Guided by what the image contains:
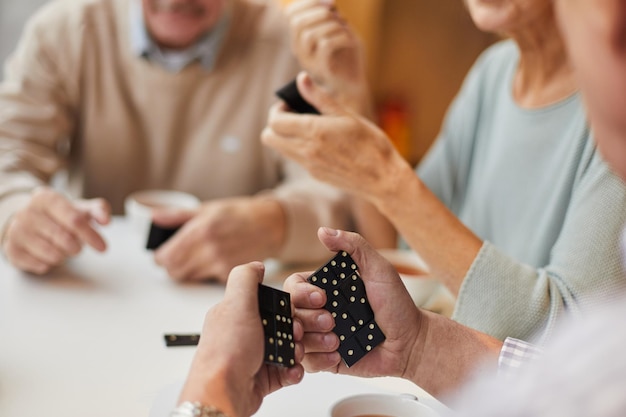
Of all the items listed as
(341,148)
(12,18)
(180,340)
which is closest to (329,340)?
(180,340)

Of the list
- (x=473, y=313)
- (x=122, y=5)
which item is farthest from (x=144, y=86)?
(x=473, y=313)

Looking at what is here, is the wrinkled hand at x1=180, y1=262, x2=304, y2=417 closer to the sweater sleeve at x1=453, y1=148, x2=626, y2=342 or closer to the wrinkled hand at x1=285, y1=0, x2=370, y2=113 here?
the sweater sleeve at x1=453, y1=148, x2=626, y2=342

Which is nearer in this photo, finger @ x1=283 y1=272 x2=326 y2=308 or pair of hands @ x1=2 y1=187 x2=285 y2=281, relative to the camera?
finger @ x1=283 y1=272 x2=326 y2=308

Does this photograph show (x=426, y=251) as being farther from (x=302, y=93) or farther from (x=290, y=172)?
(x=290, y=172)

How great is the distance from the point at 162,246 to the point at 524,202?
0.62 m

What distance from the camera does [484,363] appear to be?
34.6 inches

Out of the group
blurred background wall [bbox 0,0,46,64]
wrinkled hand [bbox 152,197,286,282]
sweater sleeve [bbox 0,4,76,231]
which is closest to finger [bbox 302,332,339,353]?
wrinkled hand [bbox 152,197,286,282]

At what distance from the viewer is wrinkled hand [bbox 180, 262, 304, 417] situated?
2.26 feet

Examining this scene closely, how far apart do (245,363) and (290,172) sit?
102 centimetres

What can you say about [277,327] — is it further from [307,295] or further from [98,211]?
[98,211]

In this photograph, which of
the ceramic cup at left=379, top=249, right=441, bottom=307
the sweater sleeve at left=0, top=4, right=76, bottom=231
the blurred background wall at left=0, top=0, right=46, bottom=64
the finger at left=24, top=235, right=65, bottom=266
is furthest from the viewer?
the blurred background wall at left=0, top=0, right=46, bottom=64

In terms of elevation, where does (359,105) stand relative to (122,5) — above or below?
below

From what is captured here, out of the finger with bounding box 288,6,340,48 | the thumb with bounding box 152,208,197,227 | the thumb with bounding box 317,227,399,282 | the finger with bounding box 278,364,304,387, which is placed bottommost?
the thumb with bounding box 152,208,197,227

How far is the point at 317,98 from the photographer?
3.91 ft
